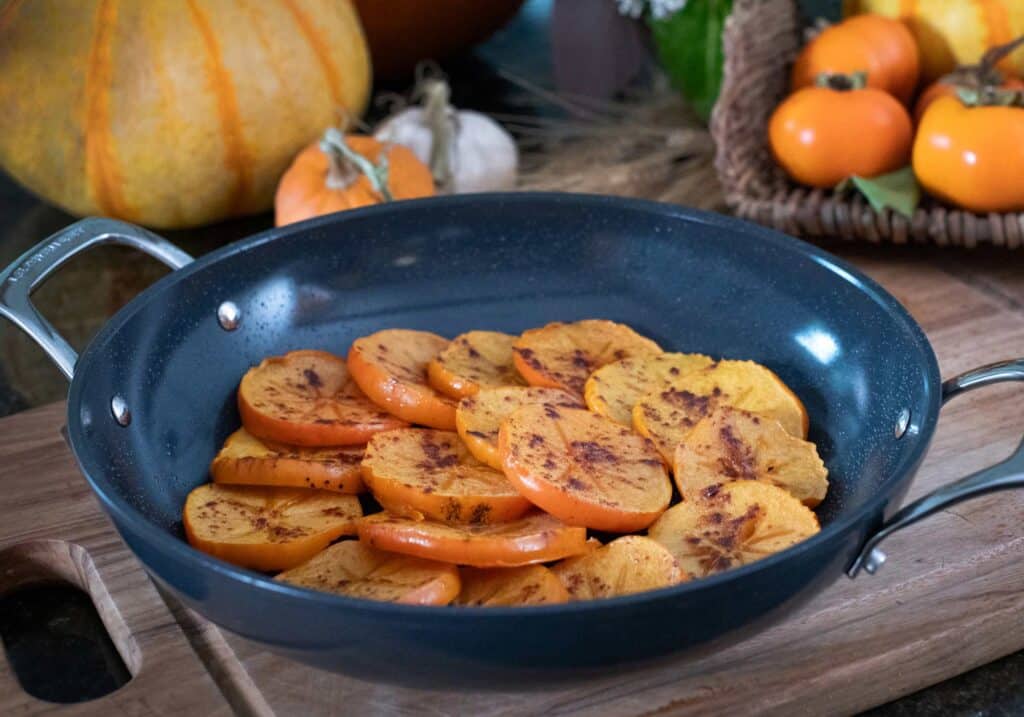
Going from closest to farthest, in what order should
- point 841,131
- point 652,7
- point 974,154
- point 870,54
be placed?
point 974,154
point 841,131
point 870,54
point 652,7

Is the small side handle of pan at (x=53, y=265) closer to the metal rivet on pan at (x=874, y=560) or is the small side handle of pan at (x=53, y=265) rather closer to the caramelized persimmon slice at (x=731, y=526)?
the caramelized persimmon slice at (x=731, y=526)

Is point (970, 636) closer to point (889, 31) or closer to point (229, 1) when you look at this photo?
point (889, 31)

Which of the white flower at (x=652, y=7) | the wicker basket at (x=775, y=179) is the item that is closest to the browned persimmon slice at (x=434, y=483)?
the wicker basket at (x=775, y=179)

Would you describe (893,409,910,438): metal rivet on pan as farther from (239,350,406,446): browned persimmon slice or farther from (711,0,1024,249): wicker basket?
(711,0,1024,249): wicker basket

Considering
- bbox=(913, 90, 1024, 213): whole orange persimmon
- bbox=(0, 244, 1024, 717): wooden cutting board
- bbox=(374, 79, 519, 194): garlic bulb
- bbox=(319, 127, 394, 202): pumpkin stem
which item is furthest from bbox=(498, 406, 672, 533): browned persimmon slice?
bbox=(374, 79, 519, 194): garlic bulb

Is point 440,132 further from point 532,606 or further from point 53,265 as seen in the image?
point 532,606

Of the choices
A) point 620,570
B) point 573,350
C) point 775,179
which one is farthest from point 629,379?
point 775,179

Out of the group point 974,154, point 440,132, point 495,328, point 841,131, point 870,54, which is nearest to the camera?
point 495,328
